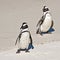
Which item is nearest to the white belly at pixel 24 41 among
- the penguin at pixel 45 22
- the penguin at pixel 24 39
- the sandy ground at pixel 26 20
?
the penguin at pixel 24 39

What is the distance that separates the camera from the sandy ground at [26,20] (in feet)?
19.7

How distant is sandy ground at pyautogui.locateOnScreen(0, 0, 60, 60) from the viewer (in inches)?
237

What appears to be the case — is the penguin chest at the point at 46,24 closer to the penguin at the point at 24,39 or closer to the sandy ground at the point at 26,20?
the sandy ground at the point at 26,20

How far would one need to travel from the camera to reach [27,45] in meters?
5.92

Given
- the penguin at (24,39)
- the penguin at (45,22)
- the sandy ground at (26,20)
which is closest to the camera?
the penguin at (24,39)

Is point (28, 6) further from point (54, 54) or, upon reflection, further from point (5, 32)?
point (54, 54)

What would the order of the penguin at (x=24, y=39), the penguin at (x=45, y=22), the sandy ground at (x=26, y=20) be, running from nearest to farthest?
the penguin at (x=24, y=39)
the sandy ground at (x=26, y=20)
the penguin at (x=45, y=22)

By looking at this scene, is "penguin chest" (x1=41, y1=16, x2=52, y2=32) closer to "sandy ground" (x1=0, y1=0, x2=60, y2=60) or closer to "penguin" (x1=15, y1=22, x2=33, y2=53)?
"sandy ground" (x1=0, y1=0, x2=60, y2=60)

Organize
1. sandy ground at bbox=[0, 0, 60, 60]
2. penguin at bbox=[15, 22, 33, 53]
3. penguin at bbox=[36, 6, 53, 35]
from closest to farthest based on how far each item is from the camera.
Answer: penguin at bbox=[15, 22, 33, 53] < sandy ground at bbox=[0, 0, 60, 60] < penguin at bbox=[36, 6, 53, 35]

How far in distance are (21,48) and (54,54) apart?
24.4 inches

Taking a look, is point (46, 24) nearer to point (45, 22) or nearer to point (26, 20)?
point (45, 22)

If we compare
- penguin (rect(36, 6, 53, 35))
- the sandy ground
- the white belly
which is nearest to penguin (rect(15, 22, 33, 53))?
the white belly

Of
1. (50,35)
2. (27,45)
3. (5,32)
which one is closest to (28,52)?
(27,45)

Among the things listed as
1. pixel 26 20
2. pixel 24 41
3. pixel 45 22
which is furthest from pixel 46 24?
pixel 26 20
